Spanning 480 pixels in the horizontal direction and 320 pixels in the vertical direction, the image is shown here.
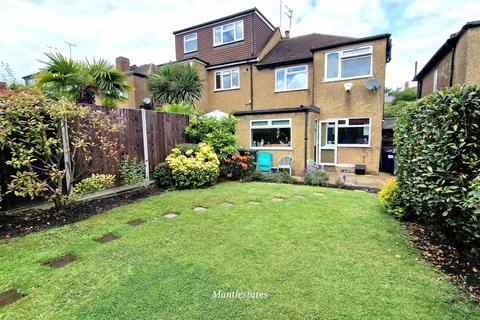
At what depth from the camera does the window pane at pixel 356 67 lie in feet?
34.2

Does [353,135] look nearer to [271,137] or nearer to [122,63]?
[271,137]

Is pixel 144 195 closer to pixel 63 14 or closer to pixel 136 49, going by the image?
pixel 63 14

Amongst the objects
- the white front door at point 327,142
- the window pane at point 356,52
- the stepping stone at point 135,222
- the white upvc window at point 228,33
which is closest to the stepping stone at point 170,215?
the stepping stone at point 135,222

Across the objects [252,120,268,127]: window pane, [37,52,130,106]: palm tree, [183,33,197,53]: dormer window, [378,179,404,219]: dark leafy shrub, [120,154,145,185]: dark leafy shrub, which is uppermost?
[183,33,197,53]: dormer window

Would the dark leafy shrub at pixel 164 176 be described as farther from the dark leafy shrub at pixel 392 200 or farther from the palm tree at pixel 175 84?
the palm tree at pixel 175 84

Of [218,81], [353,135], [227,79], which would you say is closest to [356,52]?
[353,135]

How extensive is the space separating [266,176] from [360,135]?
198 inches

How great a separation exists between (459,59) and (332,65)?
4404mm

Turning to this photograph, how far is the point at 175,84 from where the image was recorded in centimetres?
1193

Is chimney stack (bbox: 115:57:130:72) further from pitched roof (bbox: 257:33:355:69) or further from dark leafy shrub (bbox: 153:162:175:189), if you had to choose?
dark leafy shrub (bbox: 153:162:175:189)

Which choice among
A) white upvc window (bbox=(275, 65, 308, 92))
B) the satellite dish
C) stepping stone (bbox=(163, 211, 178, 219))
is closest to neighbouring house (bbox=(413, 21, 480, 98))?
the satellite dish

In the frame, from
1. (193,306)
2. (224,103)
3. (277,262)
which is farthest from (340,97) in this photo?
(193,306)

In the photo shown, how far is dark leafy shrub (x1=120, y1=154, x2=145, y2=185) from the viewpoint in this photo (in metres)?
6.62

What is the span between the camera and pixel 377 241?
3623 mm
